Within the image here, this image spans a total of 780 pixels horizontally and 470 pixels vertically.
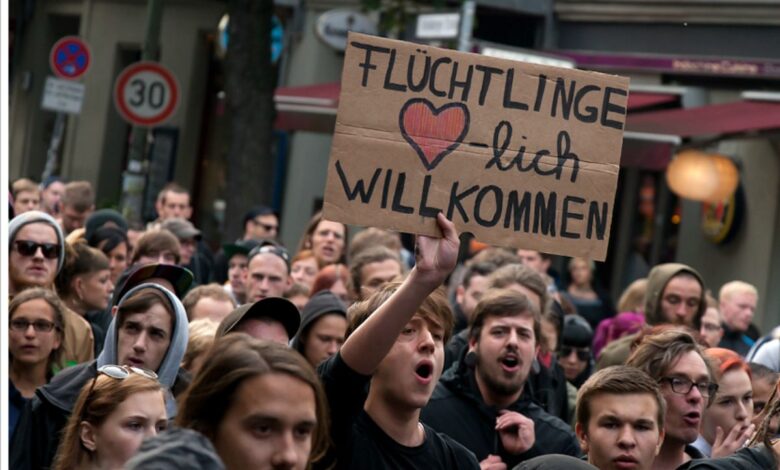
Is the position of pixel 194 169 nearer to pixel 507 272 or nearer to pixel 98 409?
pixel 507 272

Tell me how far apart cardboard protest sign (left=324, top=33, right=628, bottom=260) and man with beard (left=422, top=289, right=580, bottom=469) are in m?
1.39

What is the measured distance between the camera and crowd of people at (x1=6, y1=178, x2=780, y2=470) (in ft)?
13.3

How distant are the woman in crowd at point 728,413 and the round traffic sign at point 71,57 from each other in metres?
13.3

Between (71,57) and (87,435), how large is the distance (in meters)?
14.8

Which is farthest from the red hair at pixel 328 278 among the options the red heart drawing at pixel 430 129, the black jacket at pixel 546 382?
the red heart drawing at pixel 430 129

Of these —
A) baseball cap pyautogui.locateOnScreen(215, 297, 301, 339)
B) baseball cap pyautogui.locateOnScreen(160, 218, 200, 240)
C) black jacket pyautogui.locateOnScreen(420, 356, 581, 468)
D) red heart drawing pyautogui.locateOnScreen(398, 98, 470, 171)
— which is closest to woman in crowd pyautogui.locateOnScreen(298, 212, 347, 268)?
baseball cap pyautogui.locateOnScreen(160, 218, 200, 240)

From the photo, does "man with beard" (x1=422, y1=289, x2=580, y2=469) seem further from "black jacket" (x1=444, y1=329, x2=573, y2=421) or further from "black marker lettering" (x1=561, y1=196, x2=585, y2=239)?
"black marker lettering" (x1=561, y1=196, x2=585, y2=239)

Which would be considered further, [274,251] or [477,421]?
[274,251]

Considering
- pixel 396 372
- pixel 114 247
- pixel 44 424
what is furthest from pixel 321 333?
pixel 114 247

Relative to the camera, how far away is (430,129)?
533 centimetres

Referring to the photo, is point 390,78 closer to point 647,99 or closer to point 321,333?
point 321,333

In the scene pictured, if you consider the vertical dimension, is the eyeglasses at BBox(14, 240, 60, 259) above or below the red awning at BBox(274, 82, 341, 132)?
below

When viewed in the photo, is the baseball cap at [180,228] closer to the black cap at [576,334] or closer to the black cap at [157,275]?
the black cap at [576,334]

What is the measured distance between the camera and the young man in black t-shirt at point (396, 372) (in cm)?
495
